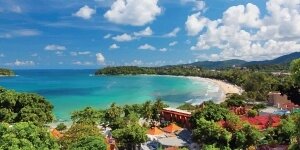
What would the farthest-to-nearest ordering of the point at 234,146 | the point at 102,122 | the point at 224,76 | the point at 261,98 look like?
1. the point at 224,76
2. the point at 261,98
3. the point at 102,122
4. the point at 234,146

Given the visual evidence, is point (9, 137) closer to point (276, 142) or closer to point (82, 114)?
point (276, 142)

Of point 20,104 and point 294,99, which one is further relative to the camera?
point 294,99

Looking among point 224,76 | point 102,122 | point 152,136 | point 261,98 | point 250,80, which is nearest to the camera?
point 152,136

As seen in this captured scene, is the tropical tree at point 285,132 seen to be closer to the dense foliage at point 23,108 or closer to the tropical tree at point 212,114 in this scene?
the tropical tree at point 212,114

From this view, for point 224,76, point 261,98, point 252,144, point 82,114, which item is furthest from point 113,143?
point 224,76

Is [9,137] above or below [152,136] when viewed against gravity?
above

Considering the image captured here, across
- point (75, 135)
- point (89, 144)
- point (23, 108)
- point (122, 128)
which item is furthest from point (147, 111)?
point (89, 144)
